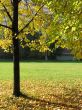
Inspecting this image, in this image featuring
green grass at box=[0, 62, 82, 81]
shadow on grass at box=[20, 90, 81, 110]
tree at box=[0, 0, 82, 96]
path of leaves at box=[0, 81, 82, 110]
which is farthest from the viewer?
green grass at box=[0, 62, 82, 81]

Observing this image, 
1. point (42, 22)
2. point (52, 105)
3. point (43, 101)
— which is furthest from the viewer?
point (42, 22)

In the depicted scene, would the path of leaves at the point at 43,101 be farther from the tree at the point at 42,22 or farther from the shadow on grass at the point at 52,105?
the tree at the point at 42,22

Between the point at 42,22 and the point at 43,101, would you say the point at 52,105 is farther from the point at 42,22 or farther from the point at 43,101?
the point at 42,22

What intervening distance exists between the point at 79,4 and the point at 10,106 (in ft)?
13.7

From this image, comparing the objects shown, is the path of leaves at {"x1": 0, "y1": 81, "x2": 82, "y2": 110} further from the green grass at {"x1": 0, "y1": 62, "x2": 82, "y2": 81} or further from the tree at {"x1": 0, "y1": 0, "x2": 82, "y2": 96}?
Result: the green grass at {"x1": 0, "y1": 62, "x2": 82, "y2": 81}

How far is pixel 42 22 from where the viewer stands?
52.6ft

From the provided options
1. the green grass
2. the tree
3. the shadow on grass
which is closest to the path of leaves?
the shadow on grass

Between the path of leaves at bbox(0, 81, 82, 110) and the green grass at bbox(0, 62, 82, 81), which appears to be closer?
the path of leaves at bbox(0, 81, 82, 110)

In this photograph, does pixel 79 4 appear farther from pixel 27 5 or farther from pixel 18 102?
pixel 27 5

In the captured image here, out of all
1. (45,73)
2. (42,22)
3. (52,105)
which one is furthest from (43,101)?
(45,73)

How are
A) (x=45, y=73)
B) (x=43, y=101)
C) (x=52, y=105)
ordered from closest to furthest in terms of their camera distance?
(x=52, y=105)
(x=43, y=101)
(x=45, y=73)

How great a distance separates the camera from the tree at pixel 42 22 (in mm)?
11531

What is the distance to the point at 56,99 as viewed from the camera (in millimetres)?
13828

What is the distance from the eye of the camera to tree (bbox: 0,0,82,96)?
11531 millimetres
